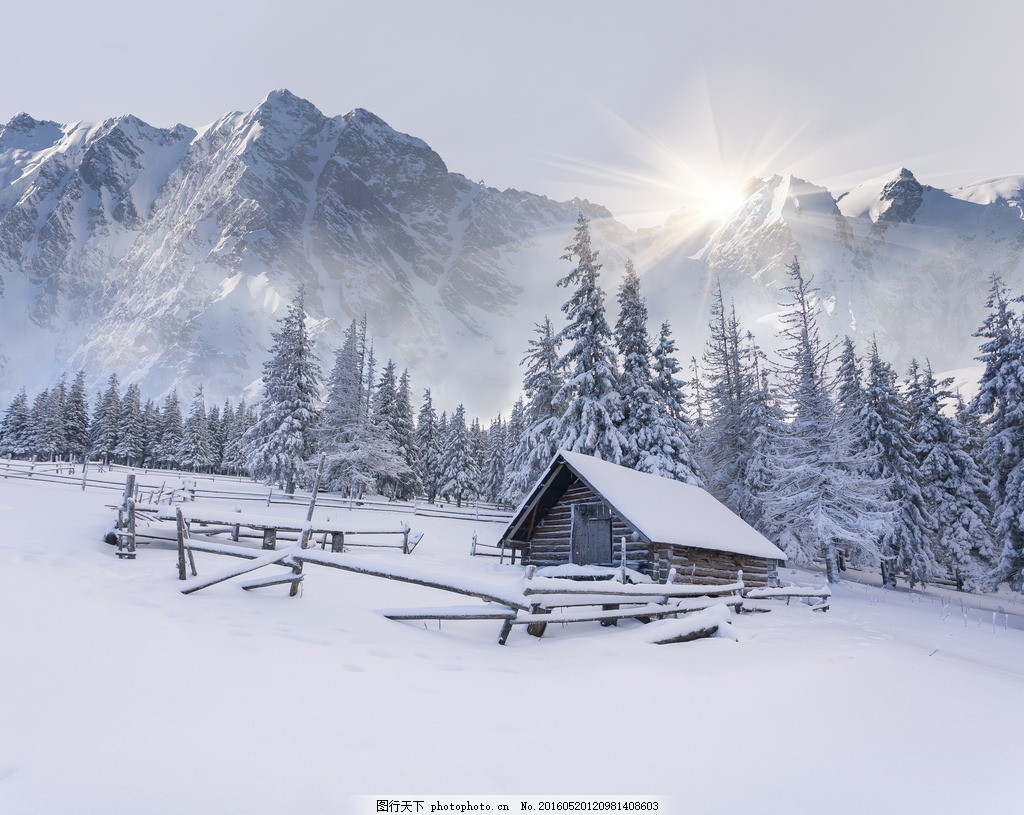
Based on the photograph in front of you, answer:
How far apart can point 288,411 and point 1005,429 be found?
44.9 metres

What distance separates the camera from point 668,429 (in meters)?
30.2

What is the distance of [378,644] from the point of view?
23.1 ft

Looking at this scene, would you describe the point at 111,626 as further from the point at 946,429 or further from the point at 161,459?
the point at 161,459

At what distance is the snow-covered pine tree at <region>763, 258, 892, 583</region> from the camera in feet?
86.2

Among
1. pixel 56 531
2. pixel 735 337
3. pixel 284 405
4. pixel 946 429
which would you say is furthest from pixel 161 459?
pixel 946 429

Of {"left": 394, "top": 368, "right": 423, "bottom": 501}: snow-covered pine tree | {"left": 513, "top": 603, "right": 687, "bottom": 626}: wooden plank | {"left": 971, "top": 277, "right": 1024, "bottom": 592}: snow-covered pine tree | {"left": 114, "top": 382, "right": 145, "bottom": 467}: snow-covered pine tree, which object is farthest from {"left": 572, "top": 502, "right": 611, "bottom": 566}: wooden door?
{"left": 114, "top": 382, "right": 145, "bottom": 467}: snow-covered pine tree

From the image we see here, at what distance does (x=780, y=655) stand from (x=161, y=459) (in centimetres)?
9040

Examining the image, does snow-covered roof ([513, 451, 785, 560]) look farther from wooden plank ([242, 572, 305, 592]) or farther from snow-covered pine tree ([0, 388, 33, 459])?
snow-covered pine tree ([0, 388, 33, 459])

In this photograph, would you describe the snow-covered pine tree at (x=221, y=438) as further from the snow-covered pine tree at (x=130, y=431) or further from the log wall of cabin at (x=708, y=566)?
the log wall of cabin at (x=708, y=566)

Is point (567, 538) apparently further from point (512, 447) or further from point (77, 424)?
point (77, 424)

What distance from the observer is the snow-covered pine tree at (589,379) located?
27375mm

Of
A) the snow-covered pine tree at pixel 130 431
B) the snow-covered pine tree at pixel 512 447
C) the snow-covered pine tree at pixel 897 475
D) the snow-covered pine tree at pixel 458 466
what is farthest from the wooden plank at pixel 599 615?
the snow-covered pine tree at pixel 130 431

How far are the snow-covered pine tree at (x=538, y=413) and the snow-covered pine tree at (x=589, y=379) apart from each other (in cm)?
110
